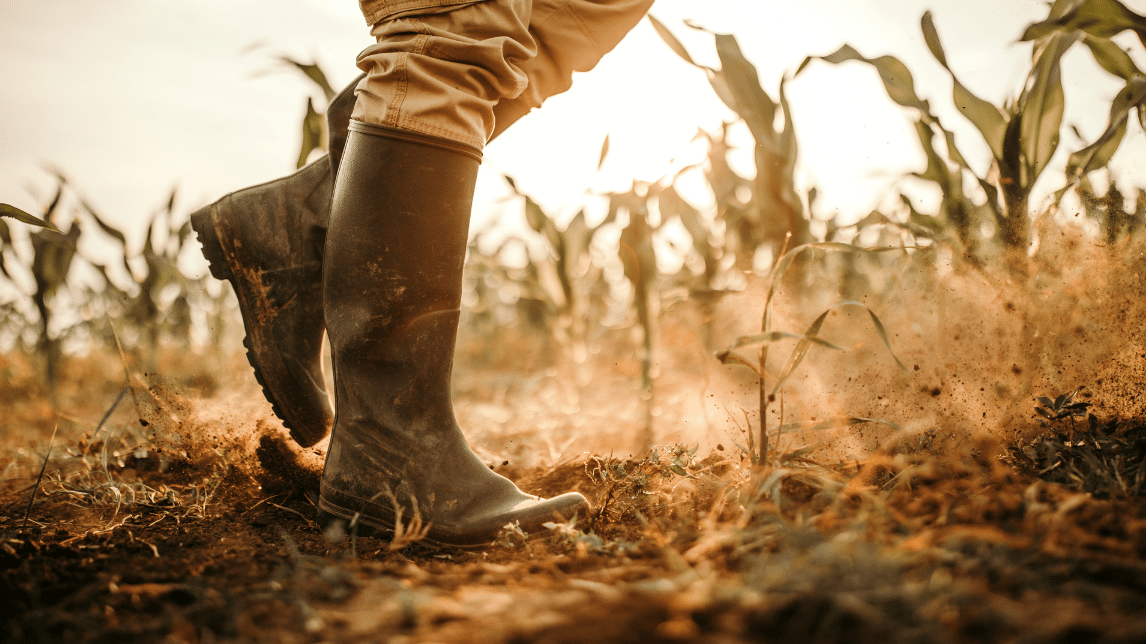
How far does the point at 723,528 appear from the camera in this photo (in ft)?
2.22

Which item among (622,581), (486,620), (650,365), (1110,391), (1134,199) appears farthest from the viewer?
(650,365)

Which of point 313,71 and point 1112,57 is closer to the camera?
point 1112,57

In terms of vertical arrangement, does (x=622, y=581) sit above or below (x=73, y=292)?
below

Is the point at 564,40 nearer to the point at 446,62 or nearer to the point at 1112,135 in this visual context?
the point at 446,62

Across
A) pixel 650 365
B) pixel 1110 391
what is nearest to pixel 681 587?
pixel 1110 391

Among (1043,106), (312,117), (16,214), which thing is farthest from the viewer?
(312,117)

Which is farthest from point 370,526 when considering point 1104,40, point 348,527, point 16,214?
point 1104,40

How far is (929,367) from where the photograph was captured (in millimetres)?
1259

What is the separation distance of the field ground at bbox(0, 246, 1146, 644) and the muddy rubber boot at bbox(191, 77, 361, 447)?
A: 15cm

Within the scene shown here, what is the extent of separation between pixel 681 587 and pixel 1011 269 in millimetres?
1146

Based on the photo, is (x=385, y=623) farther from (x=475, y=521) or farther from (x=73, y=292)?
(x=73, y=292)

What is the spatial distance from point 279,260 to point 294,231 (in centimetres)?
6

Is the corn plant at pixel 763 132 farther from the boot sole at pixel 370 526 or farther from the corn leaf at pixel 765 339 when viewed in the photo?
the boot sole at pixel 370 526

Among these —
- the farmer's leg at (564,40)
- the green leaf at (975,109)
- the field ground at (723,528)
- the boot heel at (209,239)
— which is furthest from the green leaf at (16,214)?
the green leaf at (975,109)
